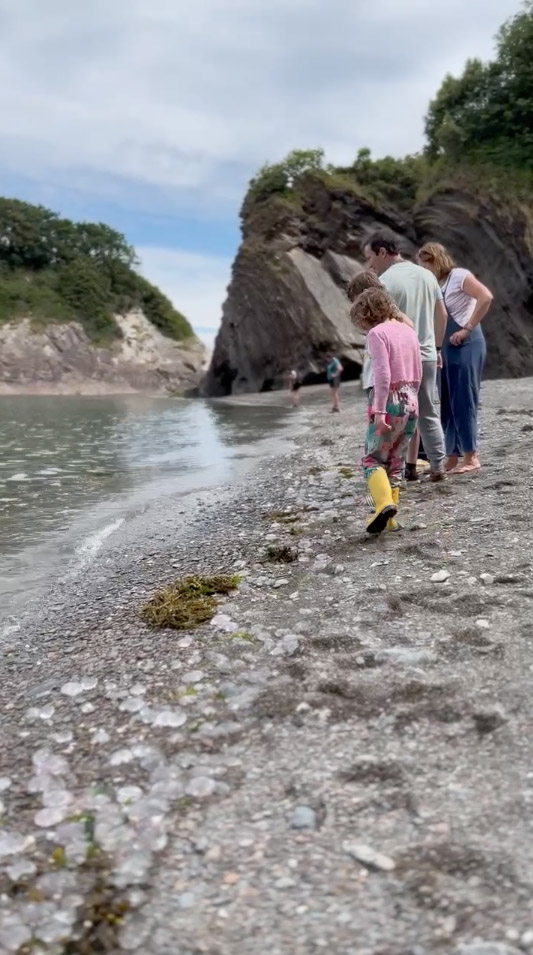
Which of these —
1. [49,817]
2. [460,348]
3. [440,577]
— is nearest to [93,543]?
[440,577]

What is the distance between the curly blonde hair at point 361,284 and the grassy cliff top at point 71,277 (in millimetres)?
86543

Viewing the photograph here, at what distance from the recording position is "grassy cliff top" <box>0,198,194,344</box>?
91.2 m

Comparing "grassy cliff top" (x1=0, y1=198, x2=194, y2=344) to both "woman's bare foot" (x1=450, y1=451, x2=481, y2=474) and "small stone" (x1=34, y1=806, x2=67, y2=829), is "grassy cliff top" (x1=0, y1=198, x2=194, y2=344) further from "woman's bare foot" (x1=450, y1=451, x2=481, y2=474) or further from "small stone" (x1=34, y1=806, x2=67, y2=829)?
"small stone" (x1=34, y1=806, x2=67, y2=829)

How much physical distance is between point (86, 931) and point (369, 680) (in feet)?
6.06

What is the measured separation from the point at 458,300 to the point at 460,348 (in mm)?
540

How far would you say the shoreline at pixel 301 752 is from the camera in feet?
7.79

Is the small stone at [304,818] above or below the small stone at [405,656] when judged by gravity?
below

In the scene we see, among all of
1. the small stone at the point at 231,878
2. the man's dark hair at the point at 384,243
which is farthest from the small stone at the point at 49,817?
the man's dark hair at the point at 384,243

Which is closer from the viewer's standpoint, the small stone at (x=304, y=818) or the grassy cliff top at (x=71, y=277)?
the small stone at (x=304, y=818)

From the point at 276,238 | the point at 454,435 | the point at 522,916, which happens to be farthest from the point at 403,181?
the point at 522,916

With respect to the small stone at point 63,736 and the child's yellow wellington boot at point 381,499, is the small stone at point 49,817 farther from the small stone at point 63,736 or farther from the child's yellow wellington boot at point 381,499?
the child's yellow wellington boot at point 381,499

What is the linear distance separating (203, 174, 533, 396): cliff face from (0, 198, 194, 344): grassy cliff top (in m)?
39.9

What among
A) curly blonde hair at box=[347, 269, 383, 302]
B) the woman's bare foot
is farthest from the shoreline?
the woman's bare foot

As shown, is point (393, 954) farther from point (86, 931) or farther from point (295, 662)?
point (295, 662)
